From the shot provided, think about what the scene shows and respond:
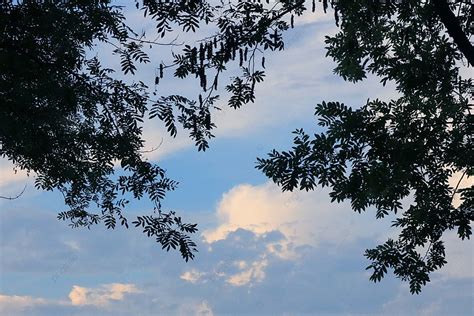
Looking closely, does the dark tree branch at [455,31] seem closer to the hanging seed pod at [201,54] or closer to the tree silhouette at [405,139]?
the tree silhouette at [405,139]

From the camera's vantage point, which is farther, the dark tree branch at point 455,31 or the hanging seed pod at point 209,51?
the dark tree branch at point 455,31

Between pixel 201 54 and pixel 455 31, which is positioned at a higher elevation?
pixel 455 31

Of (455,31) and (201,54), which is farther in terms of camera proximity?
(455,31)

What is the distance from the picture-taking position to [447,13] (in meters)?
12.5

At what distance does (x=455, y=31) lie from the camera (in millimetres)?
12492

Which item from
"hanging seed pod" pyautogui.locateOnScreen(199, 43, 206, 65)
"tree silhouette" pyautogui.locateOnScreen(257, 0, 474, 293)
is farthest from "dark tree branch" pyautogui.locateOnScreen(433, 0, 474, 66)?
"hanging seed pod" pyautogui.locateOnScreen(199, 43, 206, 65)

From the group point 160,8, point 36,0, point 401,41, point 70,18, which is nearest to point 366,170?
point 401,41

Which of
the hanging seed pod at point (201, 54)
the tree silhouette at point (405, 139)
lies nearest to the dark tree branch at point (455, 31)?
the tree silhouette at point (405, 139)

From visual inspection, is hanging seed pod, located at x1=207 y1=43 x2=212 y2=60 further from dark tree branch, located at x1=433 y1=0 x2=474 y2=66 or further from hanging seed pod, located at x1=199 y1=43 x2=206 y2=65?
dark tree branch, located at x1=433 y1=0 x2=474 y2=66

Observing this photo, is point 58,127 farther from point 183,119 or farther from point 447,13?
point 447,13

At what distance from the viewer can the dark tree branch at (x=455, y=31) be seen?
12477 millimetres

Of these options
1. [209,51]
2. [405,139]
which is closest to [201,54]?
[209,51]

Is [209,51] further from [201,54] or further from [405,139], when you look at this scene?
[405,139]

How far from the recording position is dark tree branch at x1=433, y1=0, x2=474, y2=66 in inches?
491
